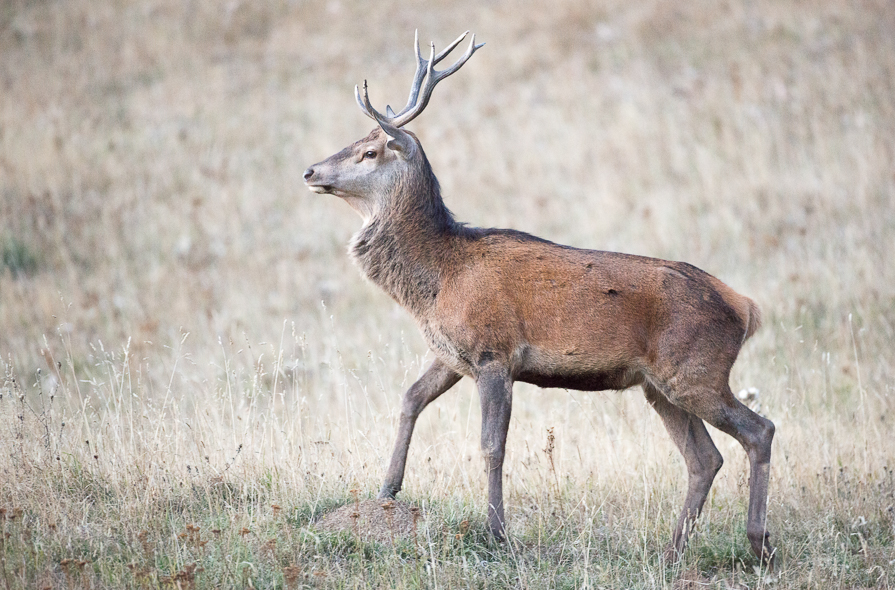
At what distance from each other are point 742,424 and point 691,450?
1.64 feet

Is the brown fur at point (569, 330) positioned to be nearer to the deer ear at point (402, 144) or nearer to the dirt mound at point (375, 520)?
the dirt mound at point (375, 520)

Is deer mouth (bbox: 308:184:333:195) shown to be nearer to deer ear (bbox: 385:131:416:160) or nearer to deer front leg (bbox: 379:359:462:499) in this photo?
deer ear (bbox: 385:131:416:160)

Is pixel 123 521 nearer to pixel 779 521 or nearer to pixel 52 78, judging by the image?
pixel 779 521

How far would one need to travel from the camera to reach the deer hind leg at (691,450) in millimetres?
5648

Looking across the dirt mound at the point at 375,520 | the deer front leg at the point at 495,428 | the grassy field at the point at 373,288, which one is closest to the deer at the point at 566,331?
the deer front leg at the point at 495,428

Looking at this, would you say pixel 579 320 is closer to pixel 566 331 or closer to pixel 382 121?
pixel 566 331

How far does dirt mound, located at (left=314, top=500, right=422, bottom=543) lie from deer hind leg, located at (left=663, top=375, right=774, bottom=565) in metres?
1.77

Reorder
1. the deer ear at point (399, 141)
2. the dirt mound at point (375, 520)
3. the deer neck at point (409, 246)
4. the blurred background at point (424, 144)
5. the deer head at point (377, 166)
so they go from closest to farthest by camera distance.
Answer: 1. the dirt mound at point (375, 520)
2. the deer neck at point (409, 246)
3. the deer ear at point (399, 141)
4. the deer head at point (377, 166)
5. the blurred background at point (424, 144)

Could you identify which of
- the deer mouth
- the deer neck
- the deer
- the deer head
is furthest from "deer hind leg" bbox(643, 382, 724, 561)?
the deer mouth

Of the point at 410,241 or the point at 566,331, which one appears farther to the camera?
the point at 410,241

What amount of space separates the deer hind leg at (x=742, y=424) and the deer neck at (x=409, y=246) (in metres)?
1.65

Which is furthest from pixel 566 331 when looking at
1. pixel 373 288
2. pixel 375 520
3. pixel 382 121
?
pixel 373 288

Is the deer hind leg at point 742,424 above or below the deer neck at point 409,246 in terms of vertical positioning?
below

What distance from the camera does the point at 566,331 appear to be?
5.31 meters
